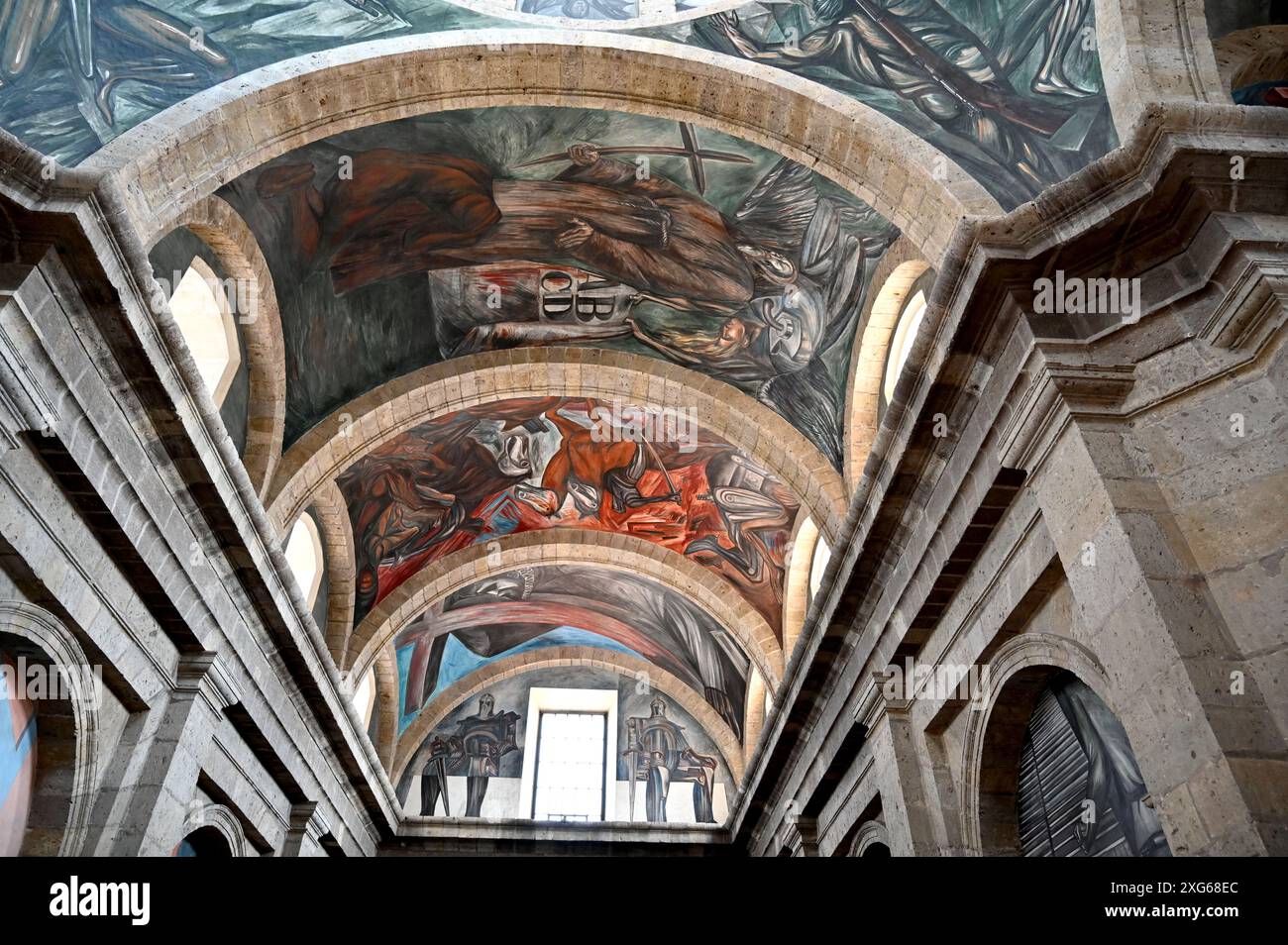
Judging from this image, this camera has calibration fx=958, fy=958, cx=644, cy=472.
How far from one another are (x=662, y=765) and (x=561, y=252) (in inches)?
422

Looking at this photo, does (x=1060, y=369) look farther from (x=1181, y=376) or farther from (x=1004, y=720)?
(x=1004, y=720)

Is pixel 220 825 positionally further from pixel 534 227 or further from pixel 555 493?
pixel 555 493

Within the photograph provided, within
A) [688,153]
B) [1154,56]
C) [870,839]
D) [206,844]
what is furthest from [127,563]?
[1154,56]

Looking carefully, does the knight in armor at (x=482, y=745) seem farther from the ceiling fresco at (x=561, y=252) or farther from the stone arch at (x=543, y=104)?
the stone arch at (x=543, y=104)

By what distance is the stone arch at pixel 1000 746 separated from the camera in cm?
629

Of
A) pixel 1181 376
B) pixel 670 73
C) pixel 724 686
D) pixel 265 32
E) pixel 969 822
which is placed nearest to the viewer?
pixel 1181 376

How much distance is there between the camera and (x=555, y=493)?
555 inches

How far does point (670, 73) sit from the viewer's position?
26.1 feet

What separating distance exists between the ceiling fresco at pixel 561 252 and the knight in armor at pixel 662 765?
9.14 m

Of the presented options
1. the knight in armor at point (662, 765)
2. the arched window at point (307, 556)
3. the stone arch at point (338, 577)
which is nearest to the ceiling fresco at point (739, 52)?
the arched window at point (307, 556)

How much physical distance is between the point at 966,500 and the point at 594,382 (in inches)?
237

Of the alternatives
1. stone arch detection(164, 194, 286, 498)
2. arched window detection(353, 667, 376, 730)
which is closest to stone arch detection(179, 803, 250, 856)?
stone arch detection(164, 194, 286, 498)
